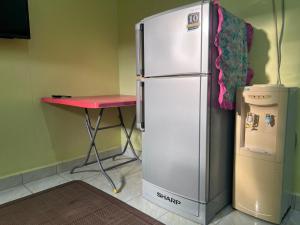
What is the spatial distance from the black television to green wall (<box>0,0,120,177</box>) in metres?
0.16

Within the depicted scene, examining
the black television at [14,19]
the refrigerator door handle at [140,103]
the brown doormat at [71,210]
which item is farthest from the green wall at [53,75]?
the refrigerator door handle at [140,103]

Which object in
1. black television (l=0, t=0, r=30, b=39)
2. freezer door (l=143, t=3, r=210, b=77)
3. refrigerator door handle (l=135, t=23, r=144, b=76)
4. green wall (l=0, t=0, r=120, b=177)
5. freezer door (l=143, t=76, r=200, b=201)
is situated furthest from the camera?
green wall (l=0, t=0, r=120, b=177)

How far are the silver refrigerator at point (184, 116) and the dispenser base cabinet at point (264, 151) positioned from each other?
13 cm

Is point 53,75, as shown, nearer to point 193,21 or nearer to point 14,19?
point 14,19

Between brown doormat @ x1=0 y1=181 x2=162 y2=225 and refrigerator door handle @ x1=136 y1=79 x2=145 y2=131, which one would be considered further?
refrigerator door handle @ x1=136 y1=79 x2=145 y2=131

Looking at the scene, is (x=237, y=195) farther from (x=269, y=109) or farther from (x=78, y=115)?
(x=78, y=115)

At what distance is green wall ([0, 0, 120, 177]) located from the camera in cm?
230

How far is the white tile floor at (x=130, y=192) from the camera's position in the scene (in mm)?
1728

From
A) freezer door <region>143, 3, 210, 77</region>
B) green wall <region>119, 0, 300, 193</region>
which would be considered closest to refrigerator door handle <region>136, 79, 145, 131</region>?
freezer door <region>143, 3, 210, 77</region>

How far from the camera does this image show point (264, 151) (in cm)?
166

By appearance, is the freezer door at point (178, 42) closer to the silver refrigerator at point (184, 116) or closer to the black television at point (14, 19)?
the silver refrigerator at point (184, 116)

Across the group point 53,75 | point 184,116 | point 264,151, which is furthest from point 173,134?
point 53,75

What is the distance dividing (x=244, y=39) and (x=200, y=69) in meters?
0.60

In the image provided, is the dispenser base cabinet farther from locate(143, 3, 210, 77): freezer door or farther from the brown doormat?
the brown doormat
